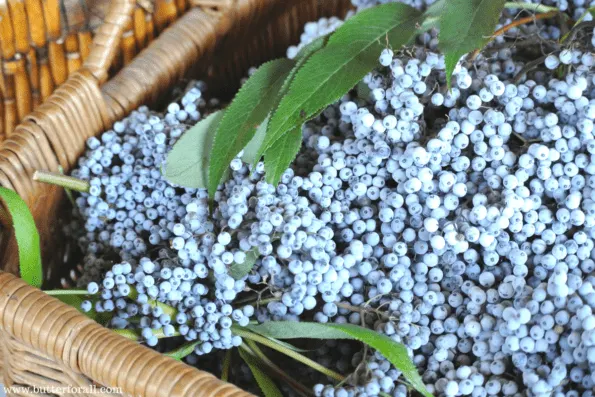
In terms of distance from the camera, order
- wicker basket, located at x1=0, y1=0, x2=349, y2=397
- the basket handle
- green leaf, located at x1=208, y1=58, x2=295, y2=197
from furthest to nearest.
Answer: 1. the basket handle
2. green leaf, located at x1=208, y1=58, x2=295, y2=197
3. wicker basket, located at x1=0, y1=0, x2=349, y2=397

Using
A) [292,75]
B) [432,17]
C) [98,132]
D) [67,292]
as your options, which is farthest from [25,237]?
[432,17]

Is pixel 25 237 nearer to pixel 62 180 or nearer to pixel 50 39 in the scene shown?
pixel 62 180

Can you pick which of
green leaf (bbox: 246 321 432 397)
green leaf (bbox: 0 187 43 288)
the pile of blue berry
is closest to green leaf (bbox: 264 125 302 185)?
the pile of blue berry

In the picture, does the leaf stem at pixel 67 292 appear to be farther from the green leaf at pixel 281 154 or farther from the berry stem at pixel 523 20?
the berry stem at pixel 523 20

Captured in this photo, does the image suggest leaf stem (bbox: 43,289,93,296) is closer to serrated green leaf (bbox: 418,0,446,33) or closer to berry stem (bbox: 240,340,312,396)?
berry stem (bbox: 240,340,312,396)

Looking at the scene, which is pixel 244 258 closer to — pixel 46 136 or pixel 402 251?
pixel 402 251
